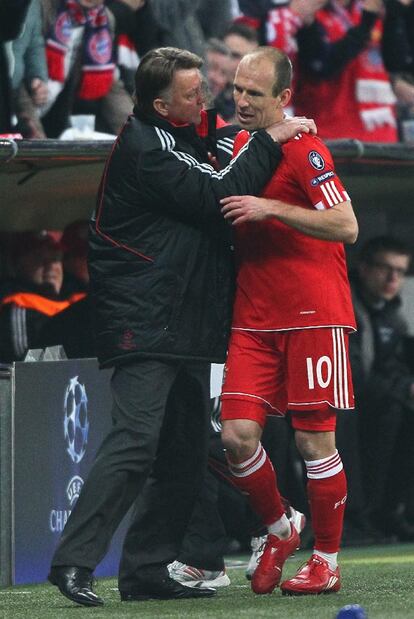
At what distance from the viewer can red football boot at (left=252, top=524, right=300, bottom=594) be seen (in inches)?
239

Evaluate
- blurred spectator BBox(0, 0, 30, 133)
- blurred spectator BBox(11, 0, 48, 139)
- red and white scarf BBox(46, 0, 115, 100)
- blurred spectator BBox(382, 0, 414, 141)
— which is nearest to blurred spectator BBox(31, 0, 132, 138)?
red and white scarf BBox(46, 0, 115, 100)

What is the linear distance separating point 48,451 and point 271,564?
1.70 meters

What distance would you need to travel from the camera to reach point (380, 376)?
10398mm

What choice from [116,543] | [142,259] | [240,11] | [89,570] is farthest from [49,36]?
[89,570]

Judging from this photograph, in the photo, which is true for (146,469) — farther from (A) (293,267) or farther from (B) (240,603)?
(A) (293,267)

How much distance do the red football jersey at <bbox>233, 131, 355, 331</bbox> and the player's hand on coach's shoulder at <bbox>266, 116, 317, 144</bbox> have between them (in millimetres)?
47

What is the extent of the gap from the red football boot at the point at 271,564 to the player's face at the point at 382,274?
4.38 meters

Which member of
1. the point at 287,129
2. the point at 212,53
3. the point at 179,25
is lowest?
the point at 287,129

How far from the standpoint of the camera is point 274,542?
614 cm

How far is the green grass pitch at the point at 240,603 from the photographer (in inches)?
211

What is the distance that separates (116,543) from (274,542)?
1800mm

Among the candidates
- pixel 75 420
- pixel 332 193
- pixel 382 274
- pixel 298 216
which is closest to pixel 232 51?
pixel 382 274

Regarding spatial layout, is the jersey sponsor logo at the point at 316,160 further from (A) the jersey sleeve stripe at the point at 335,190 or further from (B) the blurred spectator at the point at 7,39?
(B) the blurred spectator at the point at 7,39

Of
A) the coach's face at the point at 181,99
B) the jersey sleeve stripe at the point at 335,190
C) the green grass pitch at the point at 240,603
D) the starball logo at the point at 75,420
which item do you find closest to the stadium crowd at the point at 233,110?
the starball logo at the point at 75,420
